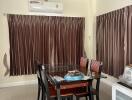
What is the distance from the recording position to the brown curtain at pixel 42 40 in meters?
4.51

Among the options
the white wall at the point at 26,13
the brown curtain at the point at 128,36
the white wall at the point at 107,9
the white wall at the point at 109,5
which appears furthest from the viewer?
the white wall at the point at 26,13

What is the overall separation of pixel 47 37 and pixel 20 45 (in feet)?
2.64

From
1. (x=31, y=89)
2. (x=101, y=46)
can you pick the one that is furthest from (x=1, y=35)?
(x=101, y=46)

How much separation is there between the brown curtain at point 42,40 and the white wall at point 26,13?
0.50ft

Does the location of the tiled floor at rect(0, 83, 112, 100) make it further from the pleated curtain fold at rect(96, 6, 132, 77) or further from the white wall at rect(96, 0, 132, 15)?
the white wall at rect(96, 0, 132, 15)

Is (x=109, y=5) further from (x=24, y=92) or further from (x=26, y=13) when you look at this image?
(x=24, y=92)

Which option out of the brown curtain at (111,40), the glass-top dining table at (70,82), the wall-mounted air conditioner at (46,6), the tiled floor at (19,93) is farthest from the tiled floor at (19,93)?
the wall-mounted air conditioner at (46,6)

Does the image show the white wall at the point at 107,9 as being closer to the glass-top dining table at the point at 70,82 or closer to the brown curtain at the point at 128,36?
the brown curtain at the point at 128,36

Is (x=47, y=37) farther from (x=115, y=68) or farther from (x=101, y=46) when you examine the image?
(x=115, y=68)

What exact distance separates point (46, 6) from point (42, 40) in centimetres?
100

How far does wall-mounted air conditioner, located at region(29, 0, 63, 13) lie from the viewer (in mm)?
4621

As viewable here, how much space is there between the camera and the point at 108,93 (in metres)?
3.87

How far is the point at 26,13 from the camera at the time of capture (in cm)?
459

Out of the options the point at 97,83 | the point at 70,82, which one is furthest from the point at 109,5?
the point at 70,82
